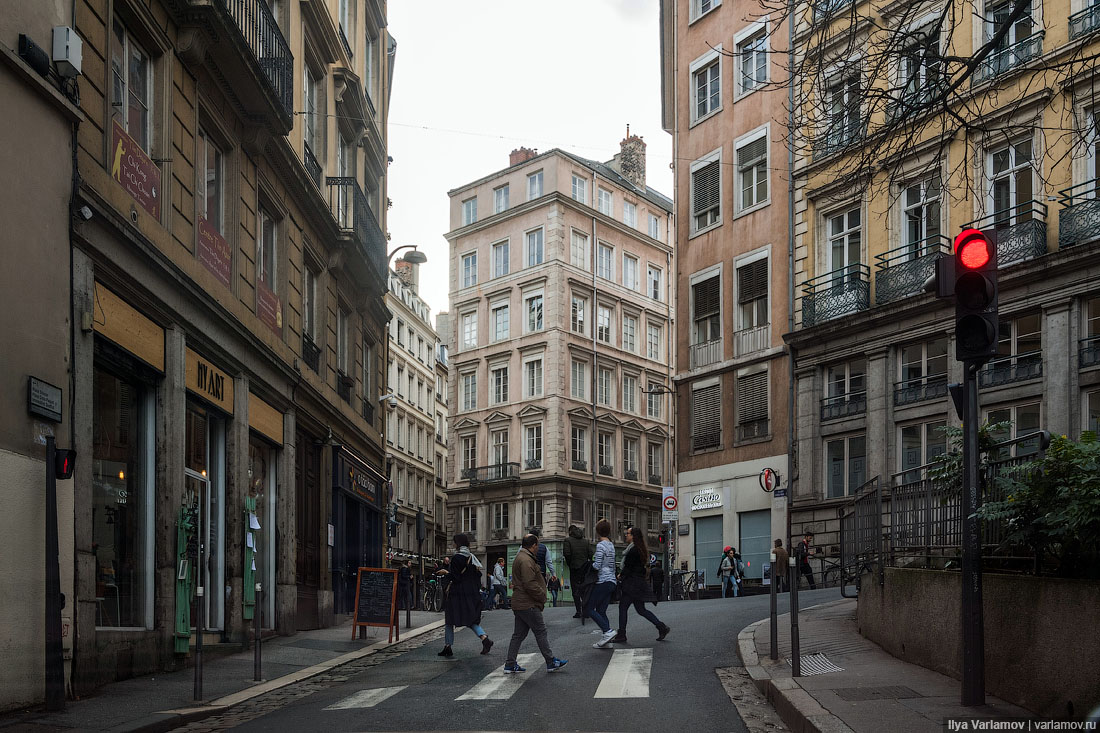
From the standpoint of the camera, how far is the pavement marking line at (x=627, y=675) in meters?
10.9

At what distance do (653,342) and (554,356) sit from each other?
914 cm

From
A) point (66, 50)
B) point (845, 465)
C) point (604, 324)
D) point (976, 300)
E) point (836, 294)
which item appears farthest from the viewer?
point (604, 324)

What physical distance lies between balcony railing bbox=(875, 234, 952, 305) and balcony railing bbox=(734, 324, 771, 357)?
14.6 feet

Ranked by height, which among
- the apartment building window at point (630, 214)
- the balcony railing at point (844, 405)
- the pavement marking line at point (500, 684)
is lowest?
the pavement marking line at point (500, 684)

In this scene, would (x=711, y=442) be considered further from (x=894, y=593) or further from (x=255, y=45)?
(x=894, y=593)

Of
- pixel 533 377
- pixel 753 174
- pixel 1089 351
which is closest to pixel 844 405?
pixel 1089 351

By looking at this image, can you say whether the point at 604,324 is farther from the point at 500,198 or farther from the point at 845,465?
the point at 845,465

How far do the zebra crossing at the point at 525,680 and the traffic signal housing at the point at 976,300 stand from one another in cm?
436

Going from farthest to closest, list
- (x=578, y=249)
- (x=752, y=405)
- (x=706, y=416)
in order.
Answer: (x=578, y=249), (x=706, y=416), (x=752, y=405)

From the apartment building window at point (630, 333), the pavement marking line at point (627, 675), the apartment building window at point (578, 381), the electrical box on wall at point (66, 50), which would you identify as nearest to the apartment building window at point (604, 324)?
the apartment building window at point (630, 333)

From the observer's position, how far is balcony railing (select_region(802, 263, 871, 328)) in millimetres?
32000

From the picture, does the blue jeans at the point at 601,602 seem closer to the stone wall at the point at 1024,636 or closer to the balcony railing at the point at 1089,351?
the stone wall at the point at 1024,636

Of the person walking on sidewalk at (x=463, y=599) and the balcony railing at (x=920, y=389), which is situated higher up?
the balcony railing at (x=920, y=389)

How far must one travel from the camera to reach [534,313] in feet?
213
